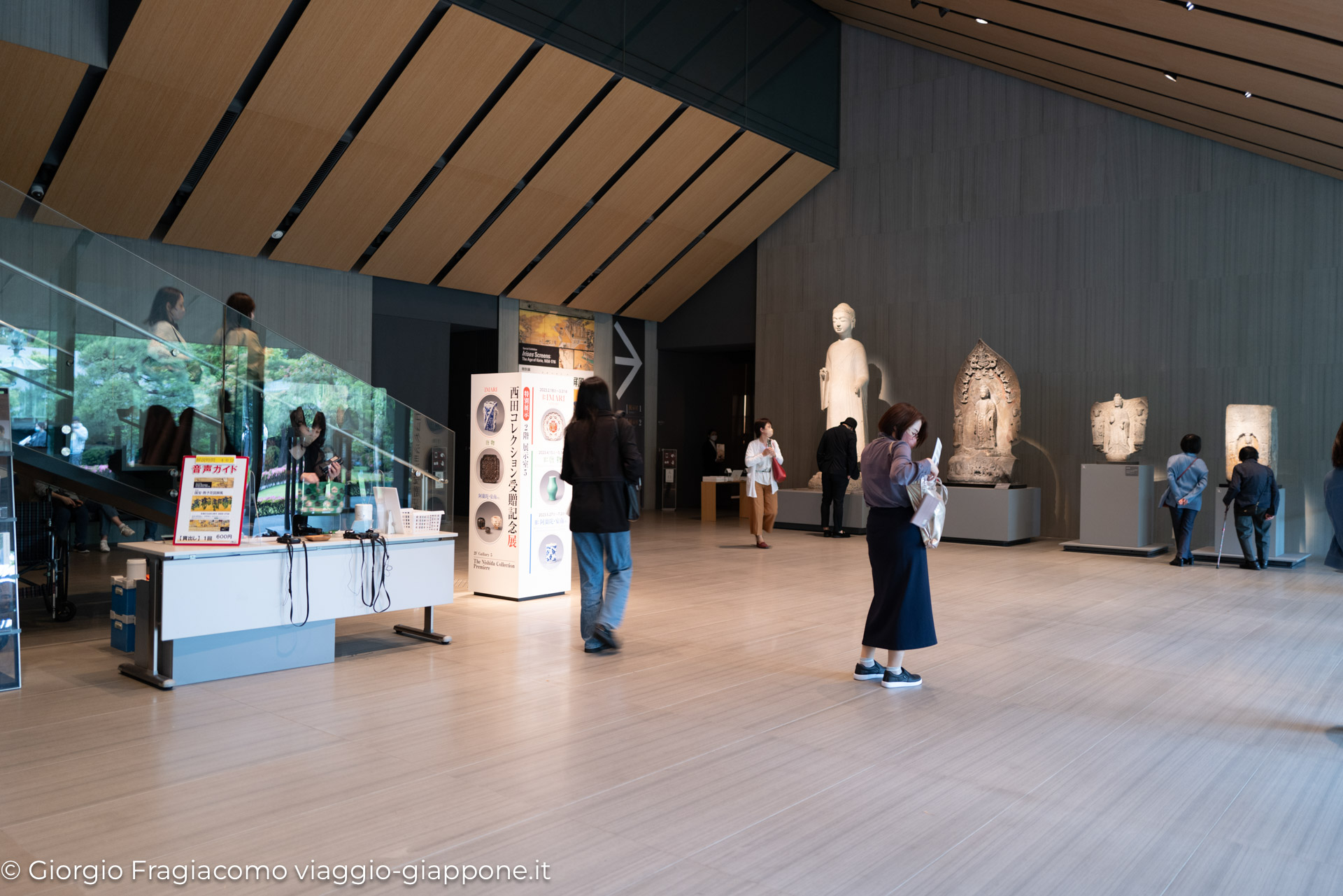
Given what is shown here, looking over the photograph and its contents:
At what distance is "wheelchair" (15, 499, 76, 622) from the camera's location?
6836 millimetres

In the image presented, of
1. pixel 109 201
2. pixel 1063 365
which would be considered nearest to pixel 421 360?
pixel 109 201

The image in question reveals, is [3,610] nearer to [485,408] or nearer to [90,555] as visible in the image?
[485,408]

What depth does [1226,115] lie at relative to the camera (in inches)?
441

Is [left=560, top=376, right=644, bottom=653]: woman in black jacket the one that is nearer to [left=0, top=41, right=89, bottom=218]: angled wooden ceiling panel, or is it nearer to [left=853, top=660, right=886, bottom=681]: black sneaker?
[left=853, top=660, right=886, bottom=681]: black sneaker

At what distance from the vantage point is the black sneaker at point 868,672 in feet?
17.1

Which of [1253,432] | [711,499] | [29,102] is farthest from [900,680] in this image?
[711,499]

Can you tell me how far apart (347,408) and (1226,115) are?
10.7m

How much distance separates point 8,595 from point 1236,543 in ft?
41.8

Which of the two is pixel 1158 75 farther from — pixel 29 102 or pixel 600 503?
pixel 29 102

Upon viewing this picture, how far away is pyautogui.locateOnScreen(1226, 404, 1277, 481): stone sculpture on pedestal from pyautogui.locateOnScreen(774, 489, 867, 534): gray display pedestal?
192 inches

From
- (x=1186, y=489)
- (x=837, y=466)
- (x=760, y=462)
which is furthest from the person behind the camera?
(x=837, y=466)

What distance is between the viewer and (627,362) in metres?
17.9

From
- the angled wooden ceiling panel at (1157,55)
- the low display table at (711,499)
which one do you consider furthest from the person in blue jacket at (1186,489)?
the low display table at (711,499)

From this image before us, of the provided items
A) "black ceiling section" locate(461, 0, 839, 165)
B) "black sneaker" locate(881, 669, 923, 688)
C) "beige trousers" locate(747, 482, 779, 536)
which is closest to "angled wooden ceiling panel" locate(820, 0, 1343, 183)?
"black ceiling section" locate(461, 0, 839, 165)
